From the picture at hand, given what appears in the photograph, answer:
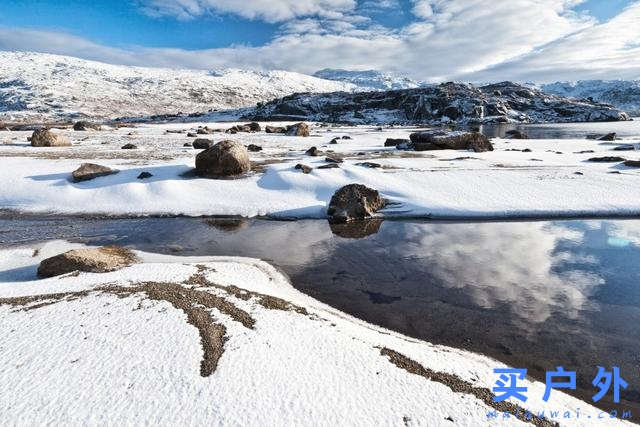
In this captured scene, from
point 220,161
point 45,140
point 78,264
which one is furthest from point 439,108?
point 78,264

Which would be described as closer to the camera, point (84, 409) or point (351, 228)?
point (84, 409)

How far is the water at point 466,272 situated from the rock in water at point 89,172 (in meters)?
4.14

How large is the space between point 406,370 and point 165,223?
11.6m

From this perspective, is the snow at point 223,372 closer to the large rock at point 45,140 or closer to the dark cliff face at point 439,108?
the large rock at point 45,140

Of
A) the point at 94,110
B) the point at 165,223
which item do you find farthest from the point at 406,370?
the point at 94,110

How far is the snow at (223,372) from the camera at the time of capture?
443 cm

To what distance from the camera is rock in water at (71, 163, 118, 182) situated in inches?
720

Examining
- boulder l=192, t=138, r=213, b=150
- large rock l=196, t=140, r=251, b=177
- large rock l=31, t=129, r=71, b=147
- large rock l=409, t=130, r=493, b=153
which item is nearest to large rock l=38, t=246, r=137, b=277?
large rock l=196, t=140, r=251, b=177

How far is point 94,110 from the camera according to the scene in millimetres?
153875

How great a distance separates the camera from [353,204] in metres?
14.9

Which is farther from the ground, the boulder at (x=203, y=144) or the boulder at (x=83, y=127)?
the boulder at (x=83, y=127)

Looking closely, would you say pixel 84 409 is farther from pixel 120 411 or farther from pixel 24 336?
pixel 24 336

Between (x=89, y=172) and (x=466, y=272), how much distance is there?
17819mm

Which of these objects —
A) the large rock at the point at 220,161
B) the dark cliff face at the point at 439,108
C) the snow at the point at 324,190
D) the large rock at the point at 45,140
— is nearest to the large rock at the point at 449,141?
the snow at the point at 324,190
